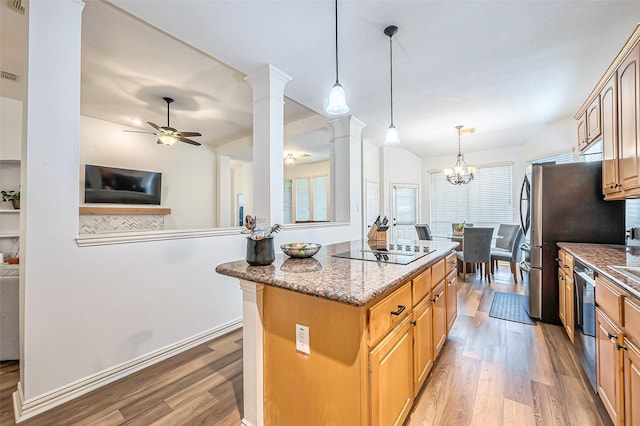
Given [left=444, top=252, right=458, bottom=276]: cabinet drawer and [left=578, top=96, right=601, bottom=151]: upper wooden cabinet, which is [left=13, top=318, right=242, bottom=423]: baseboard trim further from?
[left=578, top=96, right=601, bottom=151]: upper wooden cabinet

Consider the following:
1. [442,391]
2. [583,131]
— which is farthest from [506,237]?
[442,391]

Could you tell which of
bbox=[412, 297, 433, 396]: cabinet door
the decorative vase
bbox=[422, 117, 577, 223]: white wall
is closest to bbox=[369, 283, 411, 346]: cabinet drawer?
bbox=[412, 297, 433, 396]: cabinet door

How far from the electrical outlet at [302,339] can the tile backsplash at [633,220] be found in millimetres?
2973

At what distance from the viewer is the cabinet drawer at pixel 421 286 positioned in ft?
5.20

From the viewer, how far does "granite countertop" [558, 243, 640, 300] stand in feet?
3.99

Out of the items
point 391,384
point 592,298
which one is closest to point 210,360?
point 391,384

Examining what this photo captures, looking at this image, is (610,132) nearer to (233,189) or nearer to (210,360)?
(210,360)

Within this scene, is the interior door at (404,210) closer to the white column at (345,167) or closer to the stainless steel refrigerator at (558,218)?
the white column at (345,167)

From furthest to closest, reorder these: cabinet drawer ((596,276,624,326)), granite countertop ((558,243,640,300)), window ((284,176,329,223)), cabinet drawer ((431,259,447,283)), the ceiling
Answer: window ((284,176,329,223)) < the ceiling < cabinet drawer ((431,259,447,283)) < cabinet drawer ((596,276,624,326)) < granite countertop ((558,243,640,300))

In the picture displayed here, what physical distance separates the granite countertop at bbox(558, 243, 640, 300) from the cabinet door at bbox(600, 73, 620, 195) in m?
0.49

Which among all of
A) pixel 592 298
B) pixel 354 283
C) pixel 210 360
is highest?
pixel 354 283

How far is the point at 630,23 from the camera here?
2.21 metres

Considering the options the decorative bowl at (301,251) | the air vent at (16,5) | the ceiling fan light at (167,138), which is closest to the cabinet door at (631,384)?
the decorative bowl at (301,251)

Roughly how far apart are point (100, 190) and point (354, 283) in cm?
526
